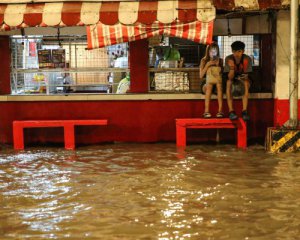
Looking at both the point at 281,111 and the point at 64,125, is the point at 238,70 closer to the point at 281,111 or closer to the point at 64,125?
the point at 281,111

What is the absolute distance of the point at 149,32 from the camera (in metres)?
10.3

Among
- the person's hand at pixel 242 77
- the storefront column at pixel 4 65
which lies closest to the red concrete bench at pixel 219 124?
the person's hand at pixel 242 77

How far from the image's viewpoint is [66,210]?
6680 mm

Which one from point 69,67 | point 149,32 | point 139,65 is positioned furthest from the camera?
point 69,67

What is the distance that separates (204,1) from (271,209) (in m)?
5.10

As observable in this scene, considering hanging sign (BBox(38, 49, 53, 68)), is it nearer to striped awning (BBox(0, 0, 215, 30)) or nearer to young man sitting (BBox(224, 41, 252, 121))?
striped awning (BBox(0, 0, 215, 30))

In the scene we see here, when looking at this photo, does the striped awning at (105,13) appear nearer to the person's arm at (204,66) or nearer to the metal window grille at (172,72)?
the person's arm at (204,66)

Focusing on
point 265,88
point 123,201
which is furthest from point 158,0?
point 123,201

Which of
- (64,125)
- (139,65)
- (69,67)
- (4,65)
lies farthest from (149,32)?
(4,65)

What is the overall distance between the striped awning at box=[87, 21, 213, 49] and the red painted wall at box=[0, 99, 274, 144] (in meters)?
1.61

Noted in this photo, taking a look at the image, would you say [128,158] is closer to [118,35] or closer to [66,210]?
[118,35]

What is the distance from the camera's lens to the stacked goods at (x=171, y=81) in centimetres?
1153

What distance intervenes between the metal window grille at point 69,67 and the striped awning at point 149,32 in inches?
51.2

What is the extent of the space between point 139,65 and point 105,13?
5.02ft
